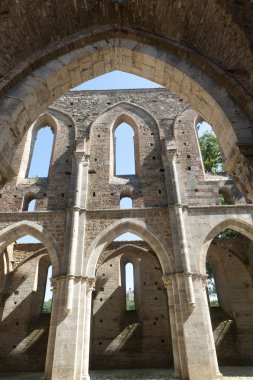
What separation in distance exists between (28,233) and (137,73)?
7.43 metres

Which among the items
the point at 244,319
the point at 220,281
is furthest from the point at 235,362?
the point at 220,281

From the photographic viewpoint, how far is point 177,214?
9805mm

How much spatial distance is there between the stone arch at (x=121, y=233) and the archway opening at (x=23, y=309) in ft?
11.6

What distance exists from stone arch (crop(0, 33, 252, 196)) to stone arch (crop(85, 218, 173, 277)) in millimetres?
6220

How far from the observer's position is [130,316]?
39.5 feet

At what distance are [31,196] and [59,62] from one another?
27.1 ft

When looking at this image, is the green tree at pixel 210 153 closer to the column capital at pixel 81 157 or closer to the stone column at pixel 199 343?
the column capital at pixel 81 157

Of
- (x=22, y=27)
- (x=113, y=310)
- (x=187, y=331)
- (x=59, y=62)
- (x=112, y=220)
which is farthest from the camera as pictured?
(x=113, y=310)

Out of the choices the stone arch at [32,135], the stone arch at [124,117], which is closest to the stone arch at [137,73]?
the stone arch at [124,117]

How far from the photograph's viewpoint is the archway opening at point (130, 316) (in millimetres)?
11211

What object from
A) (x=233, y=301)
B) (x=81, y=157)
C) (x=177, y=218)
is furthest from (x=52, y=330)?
(x=233, y=301)

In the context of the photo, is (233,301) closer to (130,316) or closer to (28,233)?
(130,316)

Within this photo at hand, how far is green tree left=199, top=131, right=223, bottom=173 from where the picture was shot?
1549 cm

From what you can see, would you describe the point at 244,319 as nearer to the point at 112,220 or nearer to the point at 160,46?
the point at 112,220
